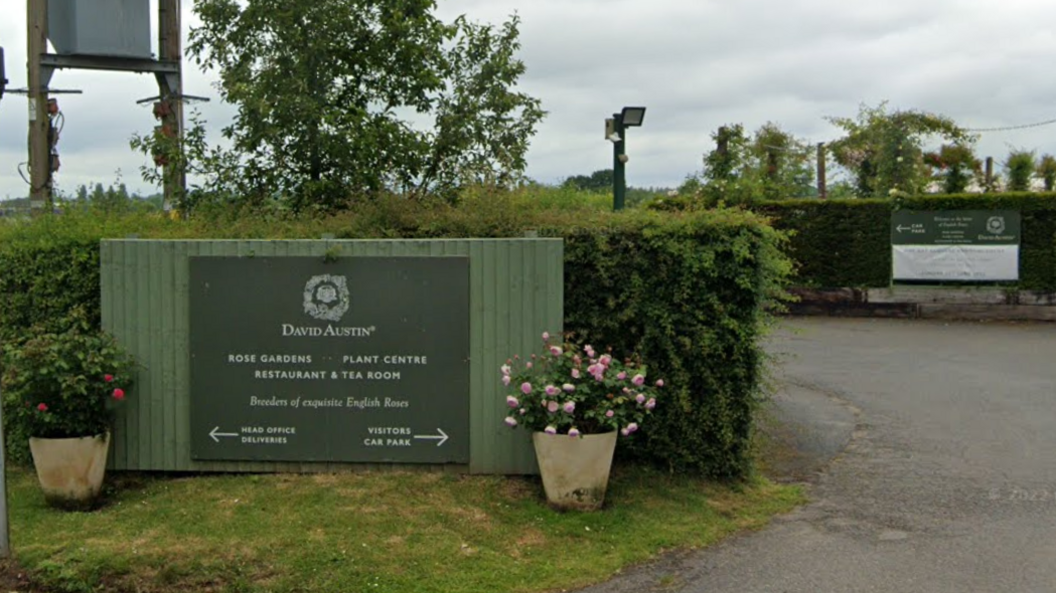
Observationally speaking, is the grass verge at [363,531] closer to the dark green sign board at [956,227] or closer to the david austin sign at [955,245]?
the david austin sign at [955,245]

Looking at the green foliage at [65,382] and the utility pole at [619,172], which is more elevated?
the utility pole at [619,172]

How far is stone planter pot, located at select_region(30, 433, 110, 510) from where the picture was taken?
6945 millimetres

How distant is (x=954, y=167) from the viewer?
77.6 ft

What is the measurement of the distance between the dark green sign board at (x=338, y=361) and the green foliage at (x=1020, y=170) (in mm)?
19994

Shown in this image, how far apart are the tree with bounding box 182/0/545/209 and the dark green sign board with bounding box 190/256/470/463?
8.69 ft

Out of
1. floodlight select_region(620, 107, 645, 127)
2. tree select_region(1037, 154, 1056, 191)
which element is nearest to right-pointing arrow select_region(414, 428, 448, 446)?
floodlight select_region(620, 107, 645, 127)

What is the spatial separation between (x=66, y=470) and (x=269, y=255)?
1.93 m

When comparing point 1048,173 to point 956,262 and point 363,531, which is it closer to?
point 956,262

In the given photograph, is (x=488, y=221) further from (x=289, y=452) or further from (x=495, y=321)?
(x=289, y=452)

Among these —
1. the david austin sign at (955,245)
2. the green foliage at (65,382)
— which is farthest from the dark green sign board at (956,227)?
the green foliage at (65,382)

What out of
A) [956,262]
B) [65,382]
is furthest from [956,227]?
[65,382]

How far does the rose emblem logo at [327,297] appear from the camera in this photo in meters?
7.41

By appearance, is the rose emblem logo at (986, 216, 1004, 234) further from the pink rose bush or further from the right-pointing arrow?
the right-pointing arrow

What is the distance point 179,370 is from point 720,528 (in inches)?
153
